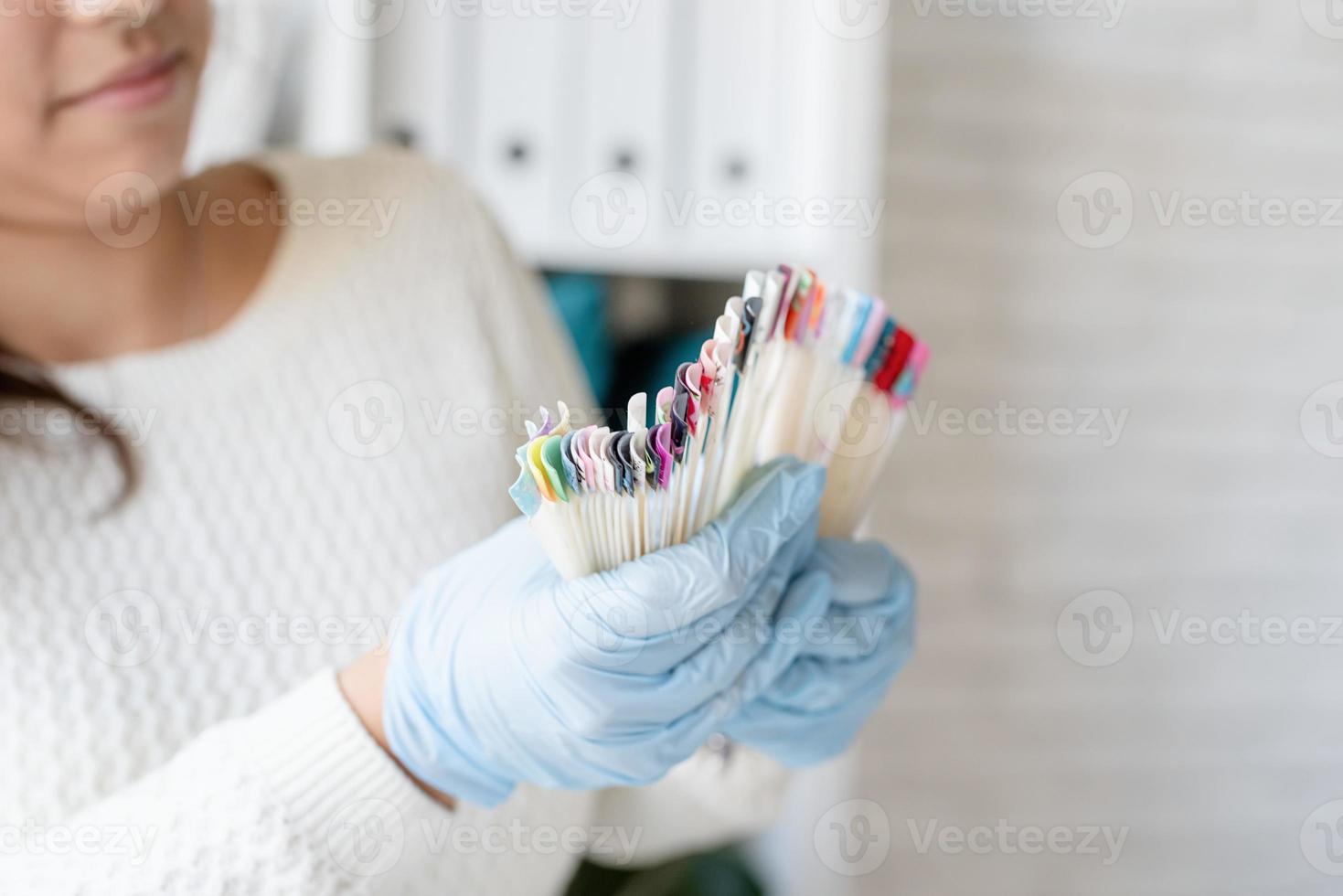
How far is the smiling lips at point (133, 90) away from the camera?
0.52 meters

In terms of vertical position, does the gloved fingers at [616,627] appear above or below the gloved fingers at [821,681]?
above

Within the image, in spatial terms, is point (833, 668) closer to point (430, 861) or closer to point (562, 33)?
point (430, 861)

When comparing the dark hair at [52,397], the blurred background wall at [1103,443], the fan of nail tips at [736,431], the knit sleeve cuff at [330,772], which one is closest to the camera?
the fan of nail tips at [736,431]

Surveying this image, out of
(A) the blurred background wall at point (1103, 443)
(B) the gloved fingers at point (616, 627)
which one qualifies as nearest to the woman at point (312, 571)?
(B) the gloved fingers at point (616, 627)

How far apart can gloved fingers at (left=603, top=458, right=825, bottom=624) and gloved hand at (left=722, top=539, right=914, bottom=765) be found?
0.20 ft

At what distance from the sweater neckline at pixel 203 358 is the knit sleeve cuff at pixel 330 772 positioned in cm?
25

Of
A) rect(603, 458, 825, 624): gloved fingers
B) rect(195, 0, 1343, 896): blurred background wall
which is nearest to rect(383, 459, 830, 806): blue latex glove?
rect(603, 458, 825, 624): gloved fingers

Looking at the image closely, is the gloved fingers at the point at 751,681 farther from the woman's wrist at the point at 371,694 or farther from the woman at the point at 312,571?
the woman's wrist at the point at 371,694

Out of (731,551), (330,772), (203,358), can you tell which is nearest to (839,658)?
(731,551)

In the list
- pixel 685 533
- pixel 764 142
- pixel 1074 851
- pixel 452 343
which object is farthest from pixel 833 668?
pixel 1074 851

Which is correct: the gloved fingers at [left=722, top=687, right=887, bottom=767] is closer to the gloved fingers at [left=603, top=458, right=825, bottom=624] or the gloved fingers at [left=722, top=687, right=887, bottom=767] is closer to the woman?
the woman

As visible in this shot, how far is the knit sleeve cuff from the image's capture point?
0.46 meters

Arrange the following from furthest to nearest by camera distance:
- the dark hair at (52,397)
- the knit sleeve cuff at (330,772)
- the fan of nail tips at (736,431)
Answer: the dark hair at (52,397), the knit sleeve cuff at (330,772), the fan of nail tips at (736,431)

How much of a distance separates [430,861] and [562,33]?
2.60 feet
